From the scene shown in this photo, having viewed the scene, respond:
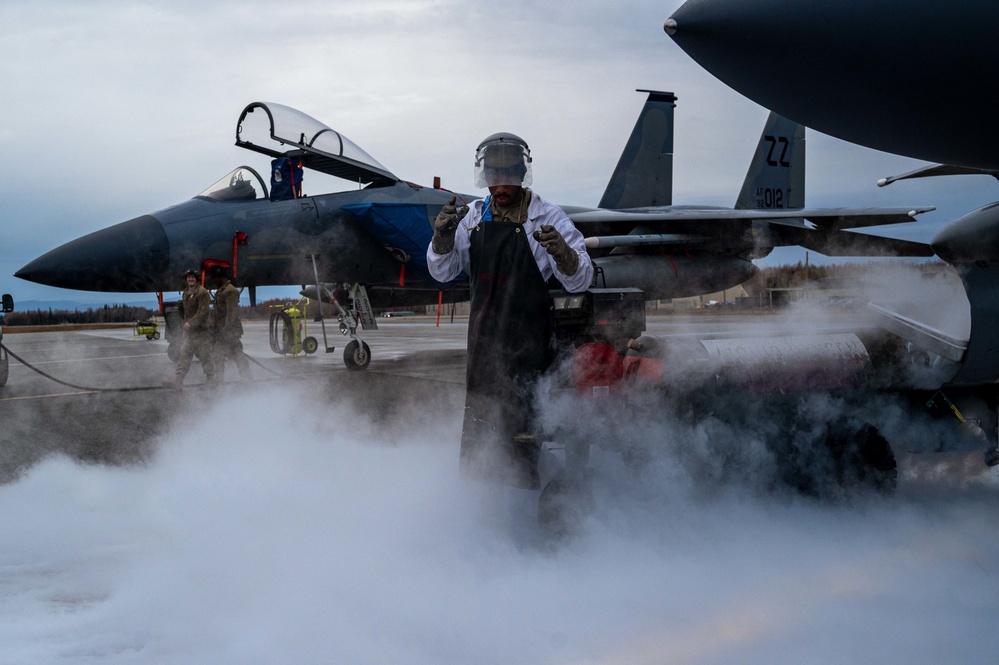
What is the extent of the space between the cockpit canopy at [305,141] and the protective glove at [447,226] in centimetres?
661

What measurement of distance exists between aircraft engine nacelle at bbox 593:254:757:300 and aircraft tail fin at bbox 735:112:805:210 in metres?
3.10

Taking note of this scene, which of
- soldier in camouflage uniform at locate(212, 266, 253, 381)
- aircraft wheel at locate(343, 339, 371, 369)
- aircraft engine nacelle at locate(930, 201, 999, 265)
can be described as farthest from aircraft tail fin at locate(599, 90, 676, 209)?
aircraft engine nacelle at locate(930, 201, 999, 265)

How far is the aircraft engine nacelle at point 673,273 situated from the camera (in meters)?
10.2

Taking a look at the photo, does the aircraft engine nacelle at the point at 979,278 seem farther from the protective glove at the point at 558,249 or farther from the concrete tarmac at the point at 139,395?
the concrete tarmac at the point at 139,395

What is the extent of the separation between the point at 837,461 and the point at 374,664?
2013mm

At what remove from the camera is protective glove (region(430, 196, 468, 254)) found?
2531 millimetres

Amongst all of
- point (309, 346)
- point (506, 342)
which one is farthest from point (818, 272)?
point (309, 346)

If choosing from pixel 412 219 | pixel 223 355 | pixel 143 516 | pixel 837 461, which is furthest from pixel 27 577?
pixel 412 219

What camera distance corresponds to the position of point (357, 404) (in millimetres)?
6039

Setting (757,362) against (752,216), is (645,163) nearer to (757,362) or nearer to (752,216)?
(752,216)

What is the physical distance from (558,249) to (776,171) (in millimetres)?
13811

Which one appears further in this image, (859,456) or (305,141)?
(305,141)

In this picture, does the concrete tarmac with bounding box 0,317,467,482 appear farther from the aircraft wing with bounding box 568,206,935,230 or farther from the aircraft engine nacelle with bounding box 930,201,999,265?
the aircraft engine nacelle with bounding box 930,201,999,265

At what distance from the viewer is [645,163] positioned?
14281 millimetres
